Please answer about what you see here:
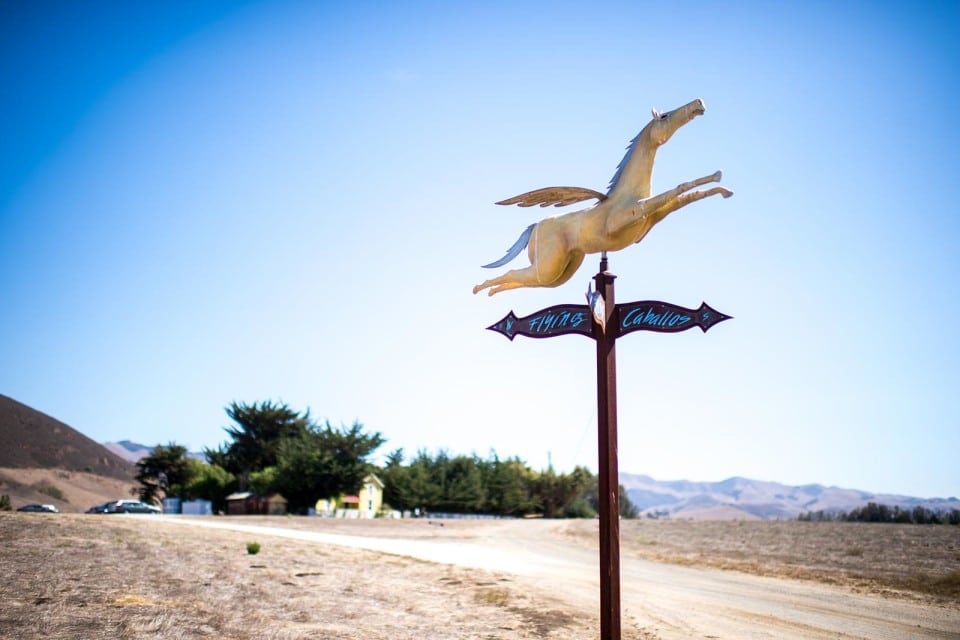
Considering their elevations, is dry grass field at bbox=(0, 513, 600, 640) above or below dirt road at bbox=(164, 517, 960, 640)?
above

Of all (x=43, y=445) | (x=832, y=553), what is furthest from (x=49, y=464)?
(x=832, y=553)

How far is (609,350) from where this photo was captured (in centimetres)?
673

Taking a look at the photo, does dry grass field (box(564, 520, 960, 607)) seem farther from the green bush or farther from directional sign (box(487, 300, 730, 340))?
the green bush

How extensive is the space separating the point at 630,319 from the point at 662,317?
0.32 meters

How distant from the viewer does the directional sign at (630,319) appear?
6445 mm

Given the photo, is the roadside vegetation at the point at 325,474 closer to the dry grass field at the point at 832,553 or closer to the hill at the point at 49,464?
the hill at the point at 49,464

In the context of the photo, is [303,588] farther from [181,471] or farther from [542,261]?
[181,471]

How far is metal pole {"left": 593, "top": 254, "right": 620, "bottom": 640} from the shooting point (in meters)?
6.54

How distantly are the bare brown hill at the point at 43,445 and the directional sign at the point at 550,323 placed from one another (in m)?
40.2

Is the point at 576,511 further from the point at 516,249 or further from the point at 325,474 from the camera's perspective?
the point at 516,249

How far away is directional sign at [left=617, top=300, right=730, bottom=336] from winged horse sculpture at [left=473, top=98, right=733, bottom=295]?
0.86 m

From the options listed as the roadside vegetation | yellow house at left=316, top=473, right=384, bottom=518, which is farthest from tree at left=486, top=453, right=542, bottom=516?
yellow house at left=316, top=473, right=384, bottom=518

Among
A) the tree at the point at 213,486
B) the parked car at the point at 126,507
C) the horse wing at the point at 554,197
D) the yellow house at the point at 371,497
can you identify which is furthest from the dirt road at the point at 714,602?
the tree at the point at 213,486

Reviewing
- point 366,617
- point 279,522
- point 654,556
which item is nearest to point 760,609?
point 366,617
